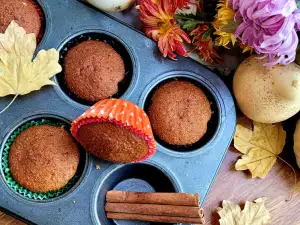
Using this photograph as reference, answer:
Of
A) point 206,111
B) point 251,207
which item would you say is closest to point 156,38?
point 206,111

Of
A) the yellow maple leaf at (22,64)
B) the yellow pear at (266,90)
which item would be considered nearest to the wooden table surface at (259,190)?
the yellow pear at (266,90)

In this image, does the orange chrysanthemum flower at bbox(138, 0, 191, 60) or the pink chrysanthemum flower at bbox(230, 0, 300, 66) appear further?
the orange chrysanthemum flower at bbox(138, 0, 191, 60)

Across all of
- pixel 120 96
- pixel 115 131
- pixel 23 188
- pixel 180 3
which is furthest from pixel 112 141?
pixel 180 3

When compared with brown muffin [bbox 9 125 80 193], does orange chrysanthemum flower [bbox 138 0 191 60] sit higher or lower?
higher

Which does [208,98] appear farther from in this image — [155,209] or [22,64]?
[22,64]

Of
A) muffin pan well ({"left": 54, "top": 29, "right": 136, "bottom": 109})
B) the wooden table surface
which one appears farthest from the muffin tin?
the wooden table surface

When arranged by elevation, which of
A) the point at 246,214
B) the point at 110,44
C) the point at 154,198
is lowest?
the point at 246,214

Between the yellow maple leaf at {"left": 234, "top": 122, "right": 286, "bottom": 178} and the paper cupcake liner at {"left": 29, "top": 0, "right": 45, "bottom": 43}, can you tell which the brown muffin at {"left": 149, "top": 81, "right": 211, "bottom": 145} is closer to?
the yellow maple leaf at {"left": 234, "top": 122, "right": 286, "bottom": 178}
